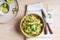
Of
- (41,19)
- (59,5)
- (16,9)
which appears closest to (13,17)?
(16,9)

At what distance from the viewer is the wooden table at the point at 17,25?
984 millimetres

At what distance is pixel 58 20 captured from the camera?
1.01m

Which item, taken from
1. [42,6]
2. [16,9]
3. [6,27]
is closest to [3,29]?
[6,27]

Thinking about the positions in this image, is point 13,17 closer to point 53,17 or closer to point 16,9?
point 16,9

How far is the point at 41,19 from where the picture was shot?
977mm

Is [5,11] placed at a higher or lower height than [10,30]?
higher

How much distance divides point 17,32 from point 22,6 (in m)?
0.16

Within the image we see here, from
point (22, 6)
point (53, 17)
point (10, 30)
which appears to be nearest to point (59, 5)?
point (53, 17)

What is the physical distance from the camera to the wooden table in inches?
38.7

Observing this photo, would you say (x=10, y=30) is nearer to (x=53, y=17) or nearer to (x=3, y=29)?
(x=3, y=29)

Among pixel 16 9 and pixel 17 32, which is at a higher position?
pixel 16 9

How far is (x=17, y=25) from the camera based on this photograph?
3.29 feet

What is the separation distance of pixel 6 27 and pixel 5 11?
0.09 meters

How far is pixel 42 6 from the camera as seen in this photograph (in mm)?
1035
